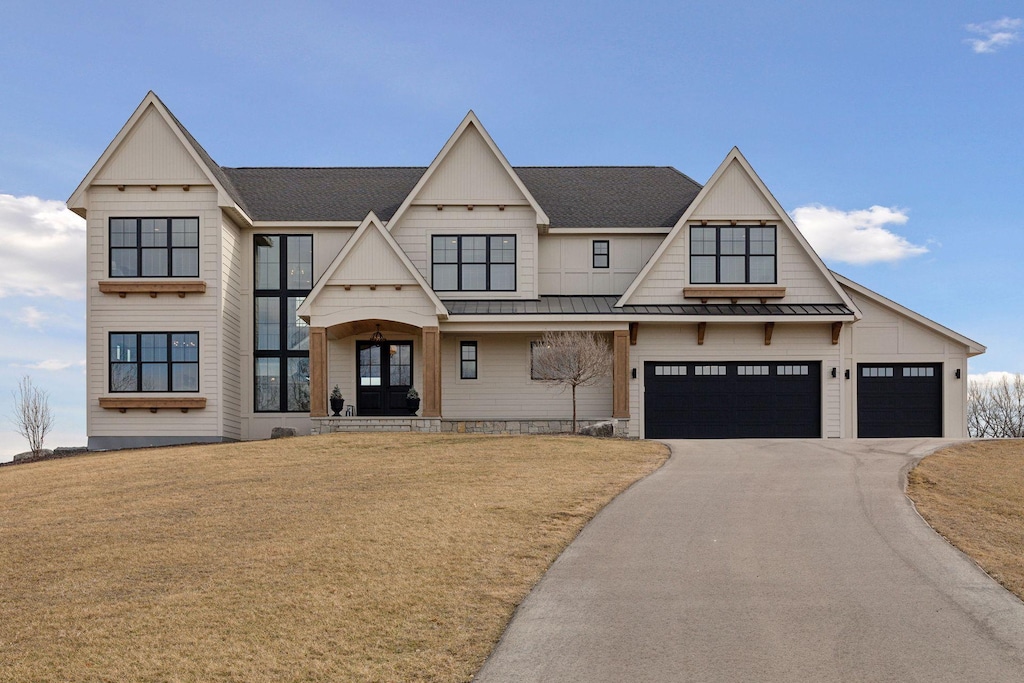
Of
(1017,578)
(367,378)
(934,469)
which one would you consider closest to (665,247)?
(367,378)

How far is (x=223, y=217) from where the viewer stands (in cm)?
2978

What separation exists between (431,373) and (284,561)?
16083mm

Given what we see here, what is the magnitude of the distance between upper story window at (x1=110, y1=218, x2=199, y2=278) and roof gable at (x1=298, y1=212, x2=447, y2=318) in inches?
158

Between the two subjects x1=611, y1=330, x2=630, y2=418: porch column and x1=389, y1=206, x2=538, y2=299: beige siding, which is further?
x1=389, y1=206, x2=538, y2=299: beige siding

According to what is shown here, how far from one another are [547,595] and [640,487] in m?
7.05

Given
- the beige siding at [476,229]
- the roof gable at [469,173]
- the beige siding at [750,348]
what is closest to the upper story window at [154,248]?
the roof gable at [469,173]

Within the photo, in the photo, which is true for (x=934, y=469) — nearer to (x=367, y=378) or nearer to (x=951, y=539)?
(x=951, y=539)

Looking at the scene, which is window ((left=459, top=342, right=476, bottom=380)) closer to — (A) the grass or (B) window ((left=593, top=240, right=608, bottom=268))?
(B) window ((left=593, top=240, right=608, bottom=268))

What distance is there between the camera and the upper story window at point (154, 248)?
96.4 feet

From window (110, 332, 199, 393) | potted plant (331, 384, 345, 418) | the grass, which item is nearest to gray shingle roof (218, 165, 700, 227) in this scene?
window (110, 332, 199, 393)

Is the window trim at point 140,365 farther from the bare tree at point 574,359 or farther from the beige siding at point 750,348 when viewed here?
the beige siding at point 750,348

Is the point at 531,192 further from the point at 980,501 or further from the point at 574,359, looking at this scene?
the point at 980,501

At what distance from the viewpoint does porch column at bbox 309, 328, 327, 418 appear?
28.2 meters

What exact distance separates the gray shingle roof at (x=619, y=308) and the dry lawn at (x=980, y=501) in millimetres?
7081
